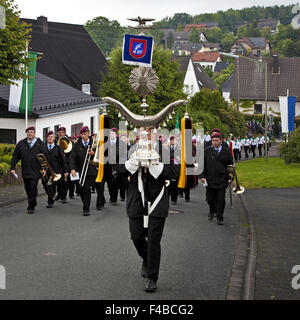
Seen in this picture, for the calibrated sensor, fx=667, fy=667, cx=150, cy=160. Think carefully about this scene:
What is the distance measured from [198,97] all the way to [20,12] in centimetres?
3376

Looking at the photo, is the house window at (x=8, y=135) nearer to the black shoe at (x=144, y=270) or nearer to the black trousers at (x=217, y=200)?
the black trousers at (x=217, y=200)

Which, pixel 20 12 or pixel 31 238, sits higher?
pixel 20 12

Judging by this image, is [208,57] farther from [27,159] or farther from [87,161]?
[27,159]

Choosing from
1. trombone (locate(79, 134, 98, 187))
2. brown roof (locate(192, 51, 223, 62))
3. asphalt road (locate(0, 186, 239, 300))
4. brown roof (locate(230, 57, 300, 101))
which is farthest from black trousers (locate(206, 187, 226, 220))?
brown roof (locate(192, 51, 223, 62))

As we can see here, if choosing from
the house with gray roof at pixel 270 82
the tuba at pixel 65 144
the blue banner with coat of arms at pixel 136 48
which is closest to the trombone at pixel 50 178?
the tuba at pixel 65 144

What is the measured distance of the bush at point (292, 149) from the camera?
30969mm

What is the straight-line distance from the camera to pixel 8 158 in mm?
22047

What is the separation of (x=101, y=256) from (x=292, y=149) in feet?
76.5

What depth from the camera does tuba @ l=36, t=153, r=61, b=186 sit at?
553 inches

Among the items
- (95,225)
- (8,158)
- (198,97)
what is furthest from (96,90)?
(95,225)

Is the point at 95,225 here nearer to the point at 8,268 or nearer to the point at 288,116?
the point at 8,268

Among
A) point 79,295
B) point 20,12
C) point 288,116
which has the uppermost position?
point 20,12

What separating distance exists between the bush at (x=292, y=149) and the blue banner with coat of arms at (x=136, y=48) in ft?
75.4

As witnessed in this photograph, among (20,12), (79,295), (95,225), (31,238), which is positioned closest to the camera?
(79,295)
